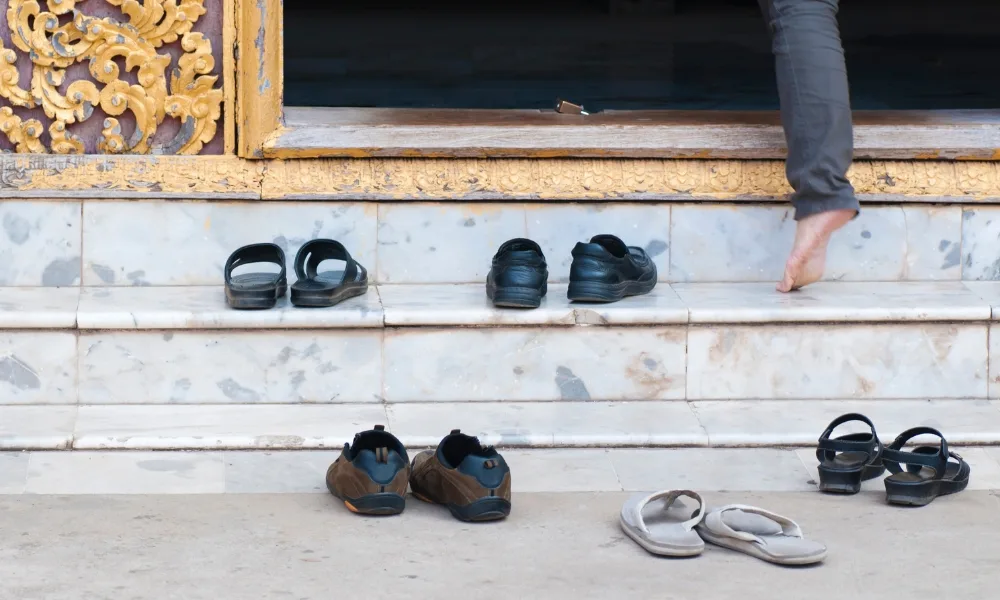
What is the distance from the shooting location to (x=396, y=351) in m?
3.85

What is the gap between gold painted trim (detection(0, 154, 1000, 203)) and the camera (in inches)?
162

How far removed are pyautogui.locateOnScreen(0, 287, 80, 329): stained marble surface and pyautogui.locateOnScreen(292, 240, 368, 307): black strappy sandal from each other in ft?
1.93

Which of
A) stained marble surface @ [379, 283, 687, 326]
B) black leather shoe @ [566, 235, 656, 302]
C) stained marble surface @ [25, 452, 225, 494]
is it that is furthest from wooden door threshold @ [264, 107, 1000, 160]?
stained marble surface @ [25, 452, 225, 494]

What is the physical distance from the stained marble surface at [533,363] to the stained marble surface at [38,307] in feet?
2.75

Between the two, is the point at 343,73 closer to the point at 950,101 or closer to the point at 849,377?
the point at 950,101

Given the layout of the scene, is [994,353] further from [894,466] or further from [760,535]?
[760,535]

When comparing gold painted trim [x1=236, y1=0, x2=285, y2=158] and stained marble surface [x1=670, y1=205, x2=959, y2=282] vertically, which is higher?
gold painted trim [x1=236, y1=0, x2=285, y2=158]

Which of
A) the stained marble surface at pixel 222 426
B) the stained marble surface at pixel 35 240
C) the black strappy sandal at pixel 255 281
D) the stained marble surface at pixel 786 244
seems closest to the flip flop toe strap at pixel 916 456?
the stained marble surface at pixel 786 244

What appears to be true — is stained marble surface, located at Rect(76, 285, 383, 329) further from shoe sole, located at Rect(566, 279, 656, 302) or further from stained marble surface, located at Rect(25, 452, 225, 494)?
shoe sole, located at Rect(566, 279, 656, 302)

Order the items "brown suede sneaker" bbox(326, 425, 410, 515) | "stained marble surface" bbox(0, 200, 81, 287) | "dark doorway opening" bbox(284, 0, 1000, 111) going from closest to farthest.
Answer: "brown suede sneaker" bbox(326, 425, 410, 515)
"stained marble surface" bbox(0, 200, 81, 287)
"dark doorway opening" bbox(284, 0, 1000, 111)

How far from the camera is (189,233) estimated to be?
13.6 feet

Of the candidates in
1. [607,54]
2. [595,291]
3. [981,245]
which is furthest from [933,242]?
[607,54]

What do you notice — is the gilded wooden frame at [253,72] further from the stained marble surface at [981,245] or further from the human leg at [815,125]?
the stained marble surface at [981,245]

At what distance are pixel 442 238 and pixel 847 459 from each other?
1.37 metres
